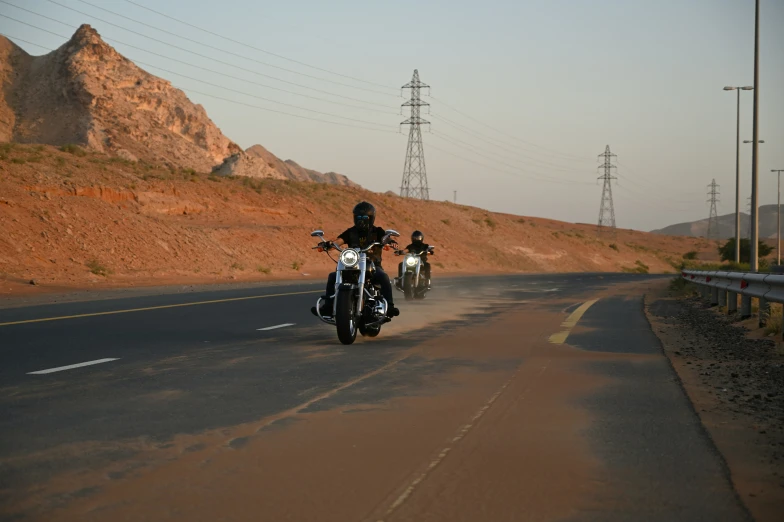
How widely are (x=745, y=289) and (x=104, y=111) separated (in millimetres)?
89921

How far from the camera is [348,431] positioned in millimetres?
6988

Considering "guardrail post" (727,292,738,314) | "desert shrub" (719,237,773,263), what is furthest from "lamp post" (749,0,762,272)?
"desert shrub" (719,237,773,263)

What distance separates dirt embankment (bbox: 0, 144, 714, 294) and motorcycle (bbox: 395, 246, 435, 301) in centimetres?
1268

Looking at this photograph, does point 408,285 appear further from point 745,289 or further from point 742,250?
point 742,250

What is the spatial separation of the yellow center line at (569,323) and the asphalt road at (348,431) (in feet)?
2.47

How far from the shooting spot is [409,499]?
5156 mm

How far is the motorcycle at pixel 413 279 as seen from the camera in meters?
23.7

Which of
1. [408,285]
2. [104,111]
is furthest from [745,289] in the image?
[104,111]

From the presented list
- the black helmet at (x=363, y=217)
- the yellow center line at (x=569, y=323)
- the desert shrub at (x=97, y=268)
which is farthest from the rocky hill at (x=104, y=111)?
the black helmet at (x=363, y=217)

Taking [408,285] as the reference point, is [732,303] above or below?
below

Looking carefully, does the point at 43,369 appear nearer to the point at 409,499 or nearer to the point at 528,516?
the point at 409,499

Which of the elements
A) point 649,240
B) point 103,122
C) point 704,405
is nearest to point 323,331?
point 704,405

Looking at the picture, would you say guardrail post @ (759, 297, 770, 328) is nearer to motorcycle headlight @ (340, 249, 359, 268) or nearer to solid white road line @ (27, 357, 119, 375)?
motorcycle headlight @ (340, 249, 359, 268)

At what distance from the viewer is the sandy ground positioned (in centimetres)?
564
